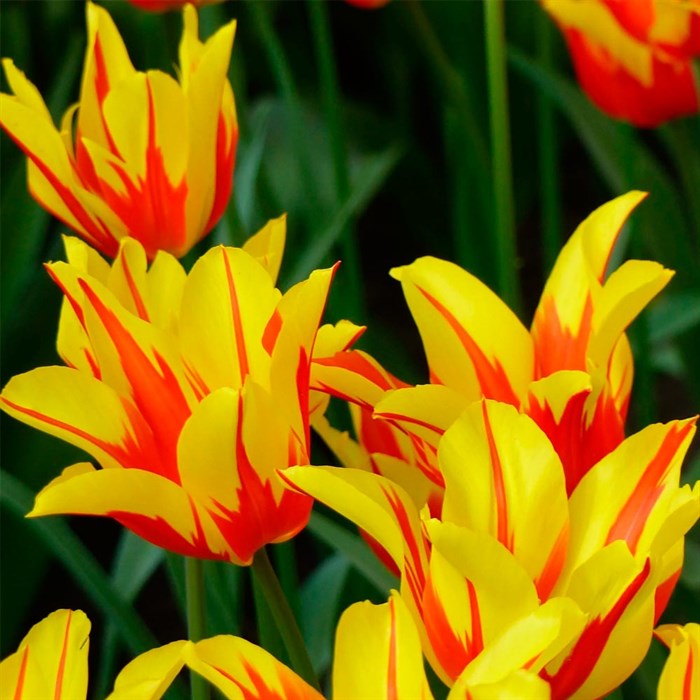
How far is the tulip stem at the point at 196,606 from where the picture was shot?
1.83ft

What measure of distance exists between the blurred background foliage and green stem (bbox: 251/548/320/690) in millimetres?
140

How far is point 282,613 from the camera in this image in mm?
491

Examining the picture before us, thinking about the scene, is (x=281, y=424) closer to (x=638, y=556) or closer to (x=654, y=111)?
(x=638, y=556)

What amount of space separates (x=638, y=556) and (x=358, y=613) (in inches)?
3.3

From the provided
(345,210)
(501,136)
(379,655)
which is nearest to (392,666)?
(379,655)

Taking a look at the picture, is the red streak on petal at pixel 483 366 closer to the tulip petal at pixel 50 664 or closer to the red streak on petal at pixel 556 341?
the red streak on petal at pixel 556 341

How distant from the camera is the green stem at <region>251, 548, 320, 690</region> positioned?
0.49 m

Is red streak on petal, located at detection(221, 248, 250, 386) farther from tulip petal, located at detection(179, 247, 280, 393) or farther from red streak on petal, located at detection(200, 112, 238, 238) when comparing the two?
red streak on petal, located at detection(200, 112, 238, 238)

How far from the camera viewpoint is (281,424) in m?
0.48

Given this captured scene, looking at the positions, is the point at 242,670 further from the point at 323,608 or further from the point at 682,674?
the point at 323,608

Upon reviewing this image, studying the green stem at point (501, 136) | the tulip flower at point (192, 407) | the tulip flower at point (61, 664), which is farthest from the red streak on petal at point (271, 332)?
the green stem at point (501, 136)

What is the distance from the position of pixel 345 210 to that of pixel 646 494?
73 centimetres

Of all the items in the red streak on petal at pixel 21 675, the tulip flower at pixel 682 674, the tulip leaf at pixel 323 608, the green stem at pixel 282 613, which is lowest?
the tulip leaf at pixel 323 608

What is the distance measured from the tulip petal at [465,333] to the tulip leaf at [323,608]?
428mm
